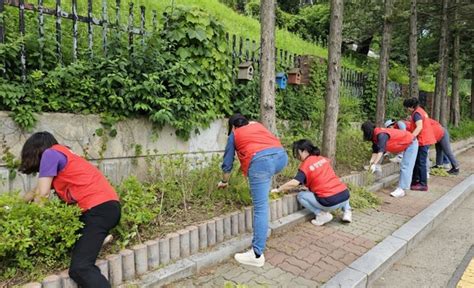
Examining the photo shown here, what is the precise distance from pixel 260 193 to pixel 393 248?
177 centimetres

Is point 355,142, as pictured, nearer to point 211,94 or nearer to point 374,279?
point 211,94

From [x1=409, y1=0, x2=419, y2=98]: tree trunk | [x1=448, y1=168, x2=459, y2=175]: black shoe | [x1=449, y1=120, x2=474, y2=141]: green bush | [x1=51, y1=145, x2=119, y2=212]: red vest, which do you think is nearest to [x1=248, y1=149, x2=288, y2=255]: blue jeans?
[x1=51, y1=145, x2=119, y2=212]: red vest

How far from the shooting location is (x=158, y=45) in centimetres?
491

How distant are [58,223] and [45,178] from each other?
1.21 feet

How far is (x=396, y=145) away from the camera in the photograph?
6.30 metres

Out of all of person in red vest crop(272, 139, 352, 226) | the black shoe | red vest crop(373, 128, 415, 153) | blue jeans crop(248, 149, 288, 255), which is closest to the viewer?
blue jeans crop(248, 149, 288, 255)

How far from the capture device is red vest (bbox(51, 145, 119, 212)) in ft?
9.34

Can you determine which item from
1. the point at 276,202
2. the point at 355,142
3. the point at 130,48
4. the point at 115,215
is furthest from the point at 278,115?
Result: the point at 115,215

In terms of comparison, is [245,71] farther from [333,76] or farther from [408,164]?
[408,164]

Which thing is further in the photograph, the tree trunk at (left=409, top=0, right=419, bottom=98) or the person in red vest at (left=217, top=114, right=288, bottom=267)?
the tree trunk at (left=409, top=0, right=419, bottom=98)

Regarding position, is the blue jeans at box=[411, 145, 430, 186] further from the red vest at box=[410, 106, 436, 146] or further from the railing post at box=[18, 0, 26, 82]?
the railing post at box=[18, 0, 26, 82]

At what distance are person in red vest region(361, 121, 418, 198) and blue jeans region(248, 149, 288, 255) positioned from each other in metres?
3.23

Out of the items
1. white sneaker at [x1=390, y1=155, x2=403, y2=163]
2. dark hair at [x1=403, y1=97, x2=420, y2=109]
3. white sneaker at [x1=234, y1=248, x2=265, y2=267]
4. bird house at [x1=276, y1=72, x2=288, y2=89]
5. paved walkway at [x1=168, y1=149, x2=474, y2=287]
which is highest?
bird house at [x1=276, y1=72, x2=288, y2=89]

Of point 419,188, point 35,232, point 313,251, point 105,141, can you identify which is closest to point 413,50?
point 419,188
